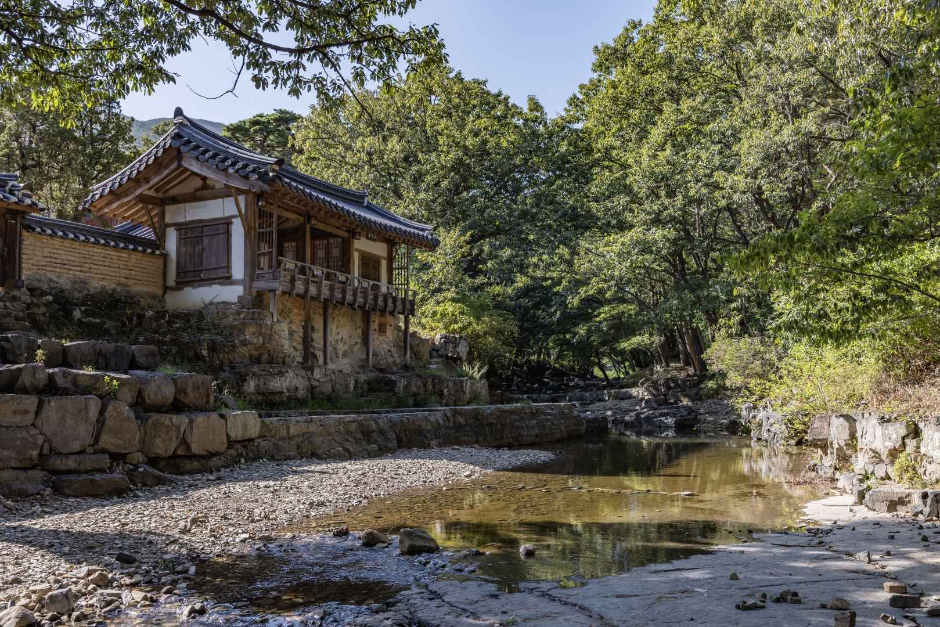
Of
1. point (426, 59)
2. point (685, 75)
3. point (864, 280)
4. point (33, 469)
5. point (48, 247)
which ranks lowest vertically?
point (33, 469)

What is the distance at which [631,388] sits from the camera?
33031 mm

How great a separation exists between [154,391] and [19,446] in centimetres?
209

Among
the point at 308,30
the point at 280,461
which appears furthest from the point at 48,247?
the point at 308,30

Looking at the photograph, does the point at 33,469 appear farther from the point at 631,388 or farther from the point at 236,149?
the point at 631,388

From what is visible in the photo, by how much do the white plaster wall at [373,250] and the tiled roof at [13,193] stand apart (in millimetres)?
9325

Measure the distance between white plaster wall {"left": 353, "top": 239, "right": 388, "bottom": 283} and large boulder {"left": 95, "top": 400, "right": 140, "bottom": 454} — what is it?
1235 cm

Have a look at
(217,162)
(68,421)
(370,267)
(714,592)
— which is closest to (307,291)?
(217,162)

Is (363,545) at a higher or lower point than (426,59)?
lower

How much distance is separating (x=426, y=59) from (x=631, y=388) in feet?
89.0

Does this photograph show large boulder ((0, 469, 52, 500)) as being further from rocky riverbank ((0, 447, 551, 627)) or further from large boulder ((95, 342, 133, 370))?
large boulder ((95, 342, 133, 370))

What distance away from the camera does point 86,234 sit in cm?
1591

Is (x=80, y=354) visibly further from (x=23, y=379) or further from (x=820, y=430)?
(x=820, y=430)

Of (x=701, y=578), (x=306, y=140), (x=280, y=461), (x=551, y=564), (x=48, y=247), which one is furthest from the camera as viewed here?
(x=306, y=140)

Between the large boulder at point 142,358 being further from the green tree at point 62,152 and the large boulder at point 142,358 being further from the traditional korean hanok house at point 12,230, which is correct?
the green tree at point 62,152
